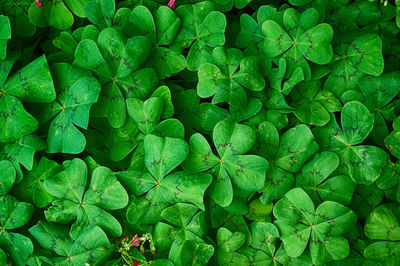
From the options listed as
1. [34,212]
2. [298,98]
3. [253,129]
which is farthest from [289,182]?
[34,212]

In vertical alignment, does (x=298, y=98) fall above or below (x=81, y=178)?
above

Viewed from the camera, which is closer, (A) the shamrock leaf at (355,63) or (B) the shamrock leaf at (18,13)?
(A) the shamrock leaf at (355,63)

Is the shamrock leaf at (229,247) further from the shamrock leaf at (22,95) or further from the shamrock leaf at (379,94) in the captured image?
the shamrock leaf at (22,95)

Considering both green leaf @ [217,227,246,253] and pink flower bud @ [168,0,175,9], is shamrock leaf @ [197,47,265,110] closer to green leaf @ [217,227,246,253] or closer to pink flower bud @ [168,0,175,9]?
pink flower bud @ [168,0,175,9]

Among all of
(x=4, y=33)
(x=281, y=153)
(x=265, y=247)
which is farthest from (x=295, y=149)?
(x=4, y=33)

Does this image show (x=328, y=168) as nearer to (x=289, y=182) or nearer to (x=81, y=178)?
(x=289, y=182)

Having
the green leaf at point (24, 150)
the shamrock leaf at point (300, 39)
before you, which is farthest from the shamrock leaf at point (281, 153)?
the green leaf at point (24, 150)

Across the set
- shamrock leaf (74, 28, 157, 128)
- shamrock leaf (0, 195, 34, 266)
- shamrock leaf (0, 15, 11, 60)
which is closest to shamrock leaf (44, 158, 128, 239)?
shamrock leaf (0, 195, 34, 266)
